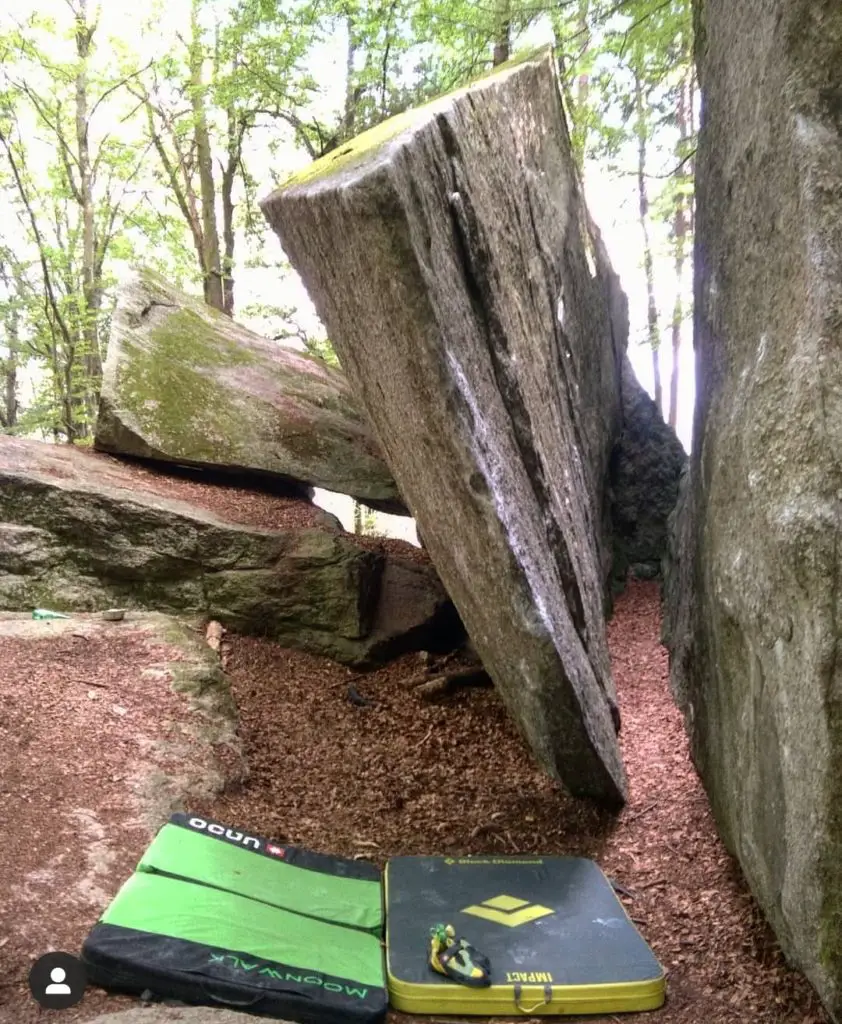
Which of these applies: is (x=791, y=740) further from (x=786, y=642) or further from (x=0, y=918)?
(x=0, y=918)

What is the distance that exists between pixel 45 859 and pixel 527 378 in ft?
12.2

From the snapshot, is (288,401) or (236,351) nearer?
(288,401)

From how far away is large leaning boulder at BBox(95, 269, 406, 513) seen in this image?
838 centimetres

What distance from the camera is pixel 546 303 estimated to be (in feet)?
18.9

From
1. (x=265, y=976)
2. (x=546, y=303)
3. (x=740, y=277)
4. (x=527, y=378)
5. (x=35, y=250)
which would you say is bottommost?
(x=265, y=976)

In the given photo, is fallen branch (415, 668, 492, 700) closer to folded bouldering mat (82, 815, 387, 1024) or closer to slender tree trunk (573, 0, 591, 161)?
folded bouldering mat (82, 815, 387, 1024)

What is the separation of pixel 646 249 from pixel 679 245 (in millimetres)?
1173

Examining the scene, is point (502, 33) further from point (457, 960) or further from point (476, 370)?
point (457, 960)

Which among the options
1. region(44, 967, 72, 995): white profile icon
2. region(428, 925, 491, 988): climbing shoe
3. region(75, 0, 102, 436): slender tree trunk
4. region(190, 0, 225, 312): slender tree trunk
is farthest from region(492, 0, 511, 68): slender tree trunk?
region(75, 0, 102, 436): slender tree trunk

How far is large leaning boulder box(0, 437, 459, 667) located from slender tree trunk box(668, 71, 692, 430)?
5.69 metres

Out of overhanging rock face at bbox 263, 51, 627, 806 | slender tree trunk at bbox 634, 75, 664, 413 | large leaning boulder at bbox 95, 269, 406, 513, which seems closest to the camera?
overhanging rock face at bbox 263, 51, 627, 806

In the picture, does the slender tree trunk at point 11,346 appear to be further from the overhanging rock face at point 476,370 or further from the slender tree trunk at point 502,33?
the overhanging rock face at point 476,370

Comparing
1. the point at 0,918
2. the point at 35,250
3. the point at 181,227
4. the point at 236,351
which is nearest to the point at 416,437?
the point at 0,918

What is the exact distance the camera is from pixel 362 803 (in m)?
4.74
